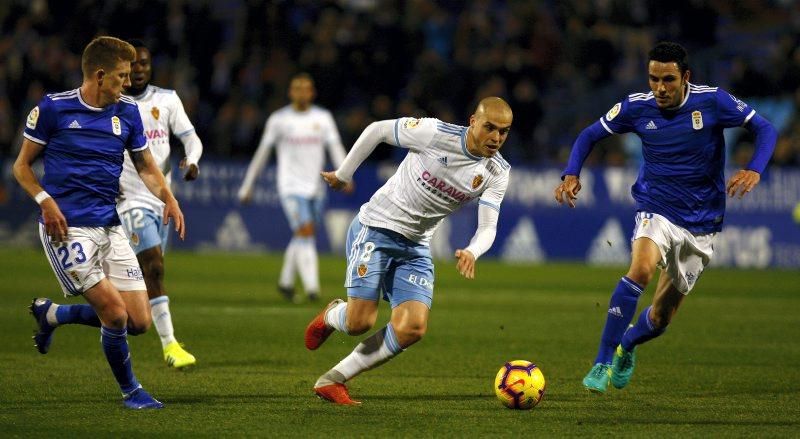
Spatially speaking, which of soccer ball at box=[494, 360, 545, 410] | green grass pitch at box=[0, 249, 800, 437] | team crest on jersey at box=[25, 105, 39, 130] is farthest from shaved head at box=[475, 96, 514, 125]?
team crest on jersey at box=[25, 105, 39, 130]

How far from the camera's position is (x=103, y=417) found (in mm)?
7156

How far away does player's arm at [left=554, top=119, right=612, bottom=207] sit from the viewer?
868 centimetres

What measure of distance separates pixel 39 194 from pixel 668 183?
4356 millimetres

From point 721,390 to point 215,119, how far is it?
16.5 meters

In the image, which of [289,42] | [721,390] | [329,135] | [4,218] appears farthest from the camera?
[289,42]

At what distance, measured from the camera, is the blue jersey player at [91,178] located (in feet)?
23.8

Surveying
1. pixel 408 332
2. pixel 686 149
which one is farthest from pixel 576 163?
pixel 408 332

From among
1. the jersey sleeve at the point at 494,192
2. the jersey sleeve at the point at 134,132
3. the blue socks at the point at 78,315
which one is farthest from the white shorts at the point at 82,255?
the jersey sleeve at the point at 494,192

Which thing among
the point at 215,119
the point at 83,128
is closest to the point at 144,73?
the point at 83,128

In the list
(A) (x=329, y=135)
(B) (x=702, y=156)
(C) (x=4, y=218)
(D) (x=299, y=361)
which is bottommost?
(C) (x=4, y=218)

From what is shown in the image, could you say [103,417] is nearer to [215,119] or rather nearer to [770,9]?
[215,119]

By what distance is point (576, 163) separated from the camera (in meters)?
8.95

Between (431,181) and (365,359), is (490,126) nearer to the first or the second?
(431,181)

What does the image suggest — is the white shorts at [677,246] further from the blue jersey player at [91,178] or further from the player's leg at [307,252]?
the player's leg at [307,252]
